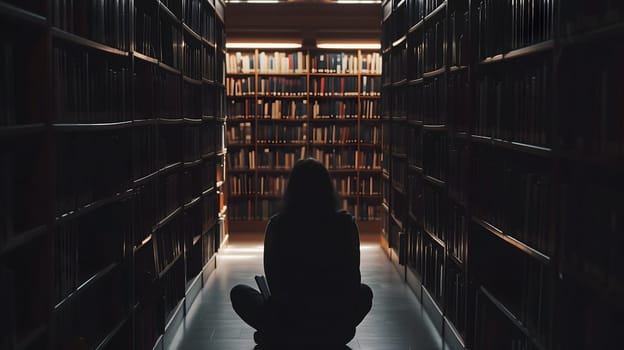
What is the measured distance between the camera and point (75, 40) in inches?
111

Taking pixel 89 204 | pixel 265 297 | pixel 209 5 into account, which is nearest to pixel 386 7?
pixel 209 5

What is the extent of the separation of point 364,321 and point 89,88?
3.10 m

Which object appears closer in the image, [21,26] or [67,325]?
[21,26]

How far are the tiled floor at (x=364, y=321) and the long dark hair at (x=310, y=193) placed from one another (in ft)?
5.29

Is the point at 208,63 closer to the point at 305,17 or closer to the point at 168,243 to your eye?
the point at 305,17

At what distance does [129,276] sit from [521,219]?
2.04 metres

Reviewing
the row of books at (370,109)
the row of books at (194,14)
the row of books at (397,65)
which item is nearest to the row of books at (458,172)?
the row of books at (397,65)

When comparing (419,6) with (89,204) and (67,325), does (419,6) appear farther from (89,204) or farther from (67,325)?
(67,325)

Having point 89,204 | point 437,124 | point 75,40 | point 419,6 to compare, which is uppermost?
point 419,6

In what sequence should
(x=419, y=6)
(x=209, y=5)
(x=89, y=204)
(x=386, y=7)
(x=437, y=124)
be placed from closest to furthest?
(x=89, y=204), (x=437, y=124), (x=419, y=6), (x=209, y=5), (x=386, y=7)

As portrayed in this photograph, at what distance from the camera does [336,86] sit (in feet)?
32.3

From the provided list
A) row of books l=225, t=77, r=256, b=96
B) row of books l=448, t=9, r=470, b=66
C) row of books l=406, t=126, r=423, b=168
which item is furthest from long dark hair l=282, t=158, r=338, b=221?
row of books l=225, t=77, r=256, b=96

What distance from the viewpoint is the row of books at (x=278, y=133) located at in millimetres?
9875

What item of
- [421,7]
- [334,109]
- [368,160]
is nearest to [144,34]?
[421,7]
